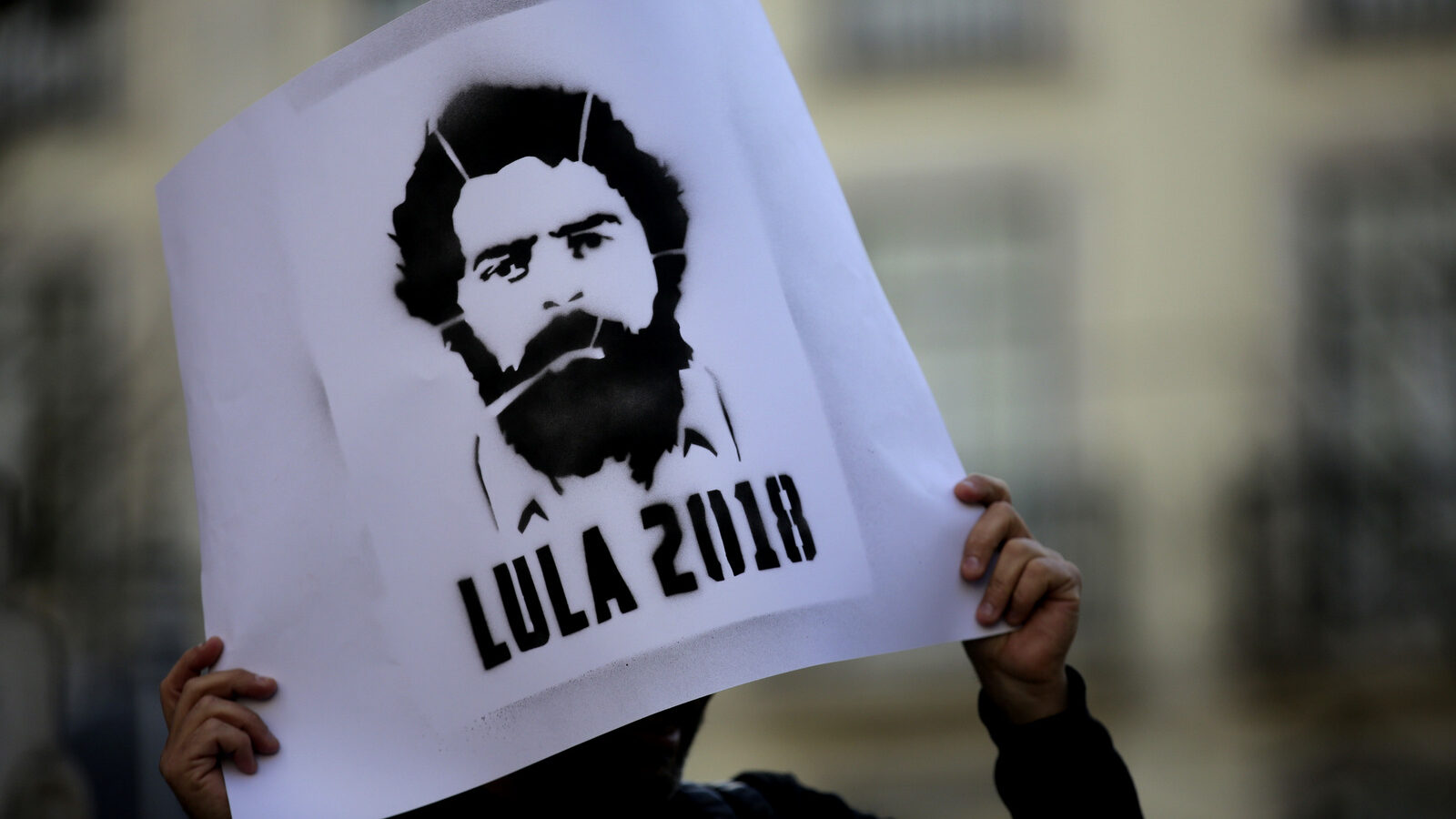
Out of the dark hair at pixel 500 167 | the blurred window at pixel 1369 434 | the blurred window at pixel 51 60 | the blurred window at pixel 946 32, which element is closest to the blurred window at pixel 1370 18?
the blurred window at pixel 1369 434

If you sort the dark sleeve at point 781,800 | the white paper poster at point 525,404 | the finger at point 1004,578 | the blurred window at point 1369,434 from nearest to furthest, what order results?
the white paper poster at point 525,404
the finger at point 1004,578
the dark sleeve at point 781,800
the blurred window at point 1369,434

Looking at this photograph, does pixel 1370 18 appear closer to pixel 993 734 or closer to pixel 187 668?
pixel 993 734

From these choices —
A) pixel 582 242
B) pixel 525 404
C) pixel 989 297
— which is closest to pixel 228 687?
pixel 525 404

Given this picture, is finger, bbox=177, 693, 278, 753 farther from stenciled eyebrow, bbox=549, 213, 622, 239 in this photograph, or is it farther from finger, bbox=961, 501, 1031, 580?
finger, bbox=961, 501, 1031, 580

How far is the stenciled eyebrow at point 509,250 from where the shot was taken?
75cm

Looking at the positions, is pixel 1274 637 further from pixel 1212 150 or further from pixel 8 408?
pixel 8 408

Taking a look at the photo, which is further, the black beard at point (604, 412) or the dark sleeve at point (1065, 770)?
the dark sleeve at point (1065, 770)

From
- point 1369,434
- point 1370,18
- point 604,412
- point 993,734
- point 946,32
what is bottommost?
point 1369,434

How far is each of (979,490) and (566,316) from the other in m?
0.34

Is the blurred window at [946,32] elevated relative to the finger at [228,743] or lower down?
elevated

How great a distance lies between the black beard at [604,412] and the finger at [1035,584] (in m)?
0.30

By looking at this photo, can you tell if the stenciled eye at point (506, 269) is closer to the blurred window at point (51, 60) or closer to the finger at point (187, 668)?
the finger at point (187, 668)

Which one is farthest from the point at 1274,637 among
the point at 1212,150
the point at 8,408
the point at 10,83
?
the point at 10,83

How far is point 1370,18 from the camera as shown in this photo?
5.06 meters
